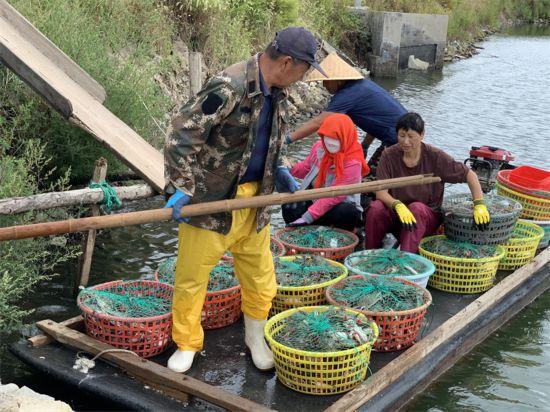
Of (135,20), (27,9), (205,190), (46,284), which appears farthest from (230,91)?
(135,20)

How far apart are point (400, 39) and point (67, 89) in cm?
1537

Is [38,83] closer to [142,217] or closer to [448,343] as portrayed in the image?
[142,217]

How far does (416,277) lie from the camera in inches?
199

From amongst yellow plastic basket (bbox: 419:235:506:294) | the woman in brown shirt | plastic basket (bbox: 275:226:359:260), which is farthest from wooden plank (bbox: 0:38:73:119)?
yellow plastic basket (bbox: 419:235:506:294)

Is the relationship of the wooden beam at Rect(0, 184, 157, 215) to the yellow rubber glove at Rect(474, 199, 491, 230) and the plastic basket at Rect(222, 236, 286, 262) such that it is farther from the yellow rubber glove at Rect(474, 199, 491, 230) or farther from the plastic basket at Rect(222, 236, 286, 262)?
the yellow rubber glove at Rect(474, 199, 491, 230)

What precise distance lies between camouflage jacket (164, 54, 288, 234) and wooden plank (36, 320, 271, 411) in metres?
0.87

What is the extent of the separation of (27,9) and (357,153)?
445cm

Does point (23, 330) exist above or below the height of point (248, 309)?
below

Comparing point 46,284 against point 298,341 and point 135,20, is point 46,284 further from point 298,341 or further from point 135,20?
point 135,20

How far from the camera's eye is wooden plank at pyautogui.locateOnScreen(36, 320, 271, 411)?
3793 mm

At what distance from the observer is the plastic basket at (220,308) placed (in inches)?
184

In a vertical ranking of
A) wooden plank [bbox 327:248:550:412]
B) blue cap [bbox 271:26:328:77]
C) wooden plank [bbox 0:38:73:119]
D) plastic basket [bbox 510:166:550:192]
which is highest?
blue cap [bbox 271:26:328:77]

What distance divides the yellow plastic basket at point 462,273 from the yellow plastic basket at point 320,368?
1656 millimetres

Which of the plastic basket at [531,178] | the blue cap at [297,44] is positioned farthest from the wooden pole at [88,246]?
the plastic basket at [531,178]
